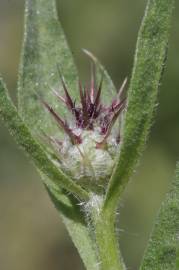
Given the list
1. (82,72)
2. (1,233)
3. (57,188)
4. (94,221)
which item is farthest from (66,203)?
(1,233)

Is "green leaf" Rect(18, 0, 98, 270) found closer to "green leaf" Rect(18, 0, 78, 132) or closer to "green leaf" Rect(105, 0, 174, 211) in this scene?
"green leaf" Rect(18, 0, 78, 132)

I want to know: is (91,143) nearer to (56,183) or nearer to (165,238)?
(56,183)

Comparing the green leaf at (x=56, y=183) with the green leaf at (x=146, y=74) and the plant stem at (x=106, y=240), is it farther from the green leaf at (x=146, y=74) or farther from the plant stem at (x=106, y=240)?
the green leaf at (x=146, y=74)

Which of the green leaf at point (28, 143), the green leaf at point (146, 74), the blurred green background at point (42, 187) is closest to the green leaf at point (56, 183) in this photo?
the green leaf at point (28, 143)

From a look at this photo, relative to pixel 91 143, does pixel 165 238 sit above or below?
below

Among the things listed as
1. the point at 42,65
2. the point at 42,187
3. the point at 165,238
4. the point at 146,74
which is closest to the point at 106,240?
the point at 165,238

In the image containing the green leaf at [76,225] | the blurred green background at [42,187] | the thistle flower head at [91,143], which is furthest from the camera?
the blurred green background at [42,187]

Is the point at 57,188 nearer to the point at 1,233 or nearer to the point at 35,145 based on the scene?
the point at 35,145
